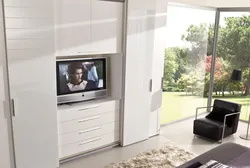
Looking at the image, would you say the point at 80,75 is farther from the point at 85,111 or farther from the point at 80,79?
the point at 85,111

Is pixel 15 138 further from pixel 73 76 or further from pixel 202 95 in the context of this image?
pixel 202 95

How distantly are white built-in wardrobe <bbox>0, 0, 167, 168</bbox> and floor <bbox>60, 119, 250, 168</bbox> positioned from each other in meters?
0.26

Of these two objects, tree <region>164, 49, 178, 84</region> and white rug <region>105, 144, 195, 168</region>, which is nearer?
white rug <region>105, 144, 195, 168</region>

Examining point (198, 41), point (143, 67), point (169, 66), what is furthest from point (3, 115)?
point (198, 41)

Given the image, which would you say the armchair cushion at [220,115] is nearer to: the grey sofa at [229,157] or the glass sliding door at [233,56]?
the glass sliding door at [233,56]

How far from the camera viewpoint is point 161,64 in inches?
190

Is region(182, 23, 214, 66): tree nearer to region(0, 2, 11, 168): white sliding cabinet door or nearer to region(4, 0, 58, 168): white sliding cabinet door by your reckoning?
region(4, 0, 58, 168): white sliding cabinet door

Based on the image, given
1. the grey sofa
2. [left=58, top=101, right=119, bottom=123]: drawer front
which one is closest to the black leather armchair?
the grey sofa

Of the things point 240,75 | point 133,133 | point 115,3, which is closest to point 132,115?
point 133,133

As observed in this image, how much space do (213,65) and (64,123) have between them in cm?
404

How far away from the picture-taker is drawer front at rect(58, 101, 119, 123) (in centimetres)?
379

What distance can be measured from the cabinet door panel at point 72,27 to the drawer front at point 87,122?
1.01 meters

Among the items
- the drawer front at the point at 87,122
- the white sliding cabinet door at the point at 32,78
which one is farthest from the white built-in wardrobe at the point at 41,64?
the drawer front at the point at 87,122

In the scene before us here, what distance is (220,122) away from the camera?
4.94 metres
